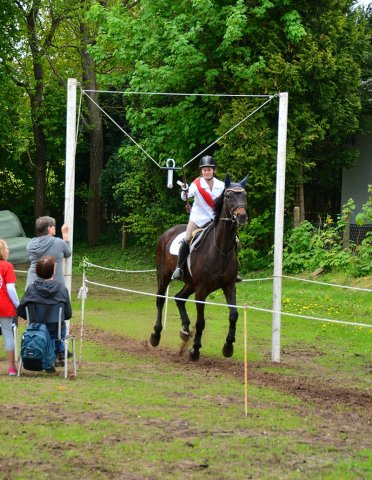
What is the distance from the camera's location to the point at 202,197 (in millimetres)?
12094

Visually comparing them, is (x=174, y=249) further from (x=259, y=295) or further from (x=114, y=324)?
(x=259, y=295)

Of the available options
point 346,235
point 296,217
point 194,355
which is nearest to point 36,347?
point 194,355

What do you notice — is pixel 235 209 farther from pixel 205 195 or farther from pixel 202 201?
pixel 202 201

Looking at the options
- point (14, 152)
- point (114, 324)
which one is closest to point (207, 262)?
point (114, 324)

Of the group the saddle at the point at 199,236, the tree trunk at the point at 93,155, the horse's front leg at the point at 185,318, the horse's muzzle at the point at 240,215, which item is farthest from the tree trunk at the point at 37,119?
the horse's muzzle at the point at 240,215

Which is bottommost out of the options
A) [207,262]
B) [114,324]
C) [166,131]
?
[114,324]

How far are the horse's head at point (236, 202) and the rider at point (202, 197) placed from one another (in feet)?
2.64

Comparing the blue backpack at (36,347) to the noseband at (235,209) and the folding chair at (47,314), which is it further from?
the noseband at (235,209)

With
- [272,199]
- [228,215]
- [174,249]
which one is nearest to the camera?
[228,215]

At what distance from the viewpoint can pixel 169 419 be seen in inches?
316

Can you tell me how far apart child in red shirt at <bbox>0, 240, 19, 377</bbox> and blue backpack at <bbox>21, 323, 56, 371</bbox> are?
42 cm

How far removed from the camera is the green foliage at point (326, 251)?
21.4 meters

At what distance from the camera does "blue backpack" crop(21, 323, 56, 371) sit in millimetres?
9742

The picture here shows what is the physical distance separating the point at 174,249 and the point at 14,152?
23.7 meters
